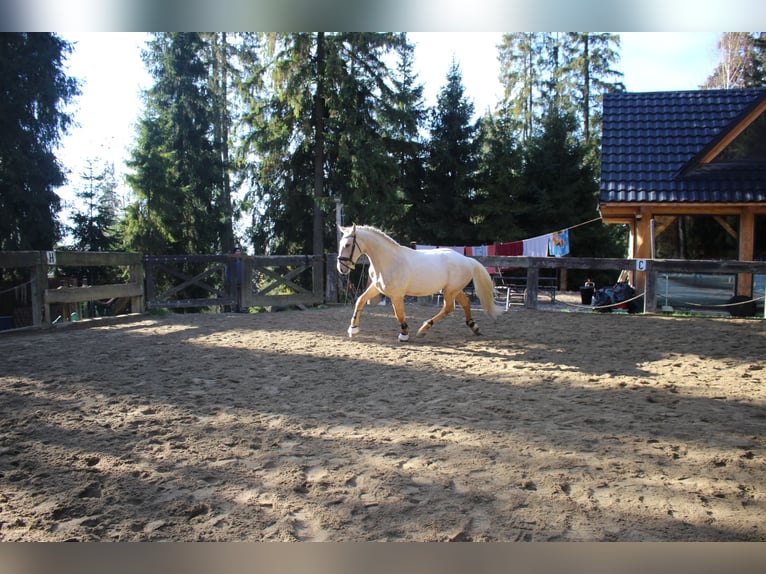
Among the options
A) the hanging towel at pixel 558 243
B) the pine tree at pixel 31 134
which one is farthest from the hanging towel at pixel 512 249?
the pine tree at pixel 31 134

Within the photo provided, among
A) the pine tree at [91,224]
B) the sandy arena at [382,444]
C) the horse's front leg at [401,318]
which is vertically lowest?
the sandy arena at [382,444]

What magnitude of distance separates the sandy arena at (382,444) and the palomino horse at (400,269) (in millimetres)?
1037

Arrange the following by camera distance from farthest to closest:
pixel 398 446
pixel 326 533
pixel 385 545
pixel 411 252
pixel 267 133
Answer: pixel 267 133 < pixel 411 252 < pixel 398 446 < pixel 326 533 < pixel 385 545

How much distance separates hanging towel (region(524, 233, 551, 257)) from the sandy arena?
8.18 meters

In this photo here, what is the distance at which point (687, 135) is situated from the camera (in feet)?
39.9

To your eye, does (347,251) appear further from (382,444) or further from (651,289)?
(651,289)

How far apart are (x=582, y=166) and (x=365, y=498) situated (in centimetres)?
2084

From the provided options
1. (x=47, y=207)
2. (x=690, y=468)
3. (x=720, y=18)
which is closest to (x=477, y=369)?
(x=690, y=468)

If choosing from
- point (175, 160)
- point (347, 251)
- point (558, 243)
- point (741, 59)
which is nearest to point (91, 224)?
point (175, 160)

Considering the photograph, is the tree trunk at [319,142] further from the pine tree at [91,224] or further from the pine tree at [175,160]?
the pine tree at [91,224]

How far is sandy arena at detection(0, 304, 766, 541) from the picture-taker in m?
2.18

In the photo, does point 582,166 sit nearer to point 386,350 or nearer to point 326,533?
point 386,350

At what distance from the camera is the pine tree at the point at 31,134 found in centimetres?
1379

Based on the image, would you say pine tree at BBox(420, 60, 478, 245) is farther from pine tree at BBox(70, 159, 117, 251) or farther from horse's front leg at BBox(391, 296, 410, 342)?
horse's front leg at BBox(391, 296, 410, 342)
